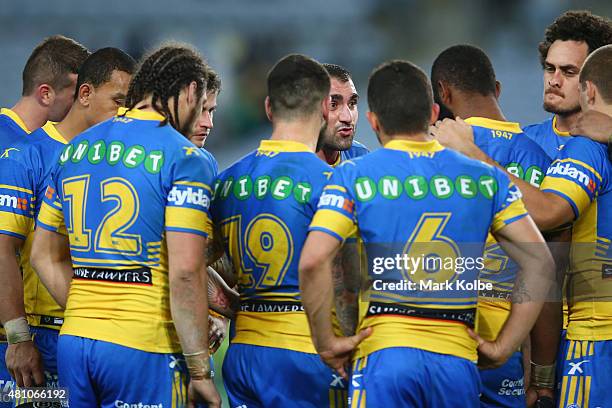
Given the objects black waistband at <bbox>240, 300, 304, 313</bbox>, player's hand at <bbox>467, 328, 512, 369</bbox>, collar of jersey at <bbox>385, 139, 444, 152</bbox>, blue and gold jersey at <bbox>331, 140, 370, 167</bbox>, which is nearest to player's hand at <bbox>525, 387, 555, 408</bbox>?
player's hand at <bbox>467, 328, 512, 369</bbox>

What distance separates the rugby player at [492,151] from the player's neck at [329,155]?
4.36 ft

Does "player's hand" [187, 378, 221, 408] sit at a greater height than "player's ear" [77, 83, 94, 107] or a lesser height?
lesser

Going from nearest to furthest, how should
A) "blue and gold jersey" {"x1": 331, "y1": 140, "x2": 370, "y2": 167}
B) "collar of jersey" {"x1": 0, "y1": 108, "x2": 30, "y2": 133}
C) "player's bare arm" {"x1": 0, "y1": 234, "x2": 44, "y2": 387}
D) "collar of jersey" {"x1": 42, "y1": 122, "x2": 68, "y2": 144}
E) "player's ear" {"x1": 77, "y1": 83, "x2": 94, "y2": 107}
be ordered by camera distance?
"player's bare arm" {"x1": 0, "y1": 234, "x2": 44, "y2": 387}, "player's ear" {"x1": 77, "y1": 83, "x2": 94, "y2": 107}, "collar of jersey" {"x1": 42, "y1": 122, "x2": 68, "y2": 144}, "collar of jersey" {"x1": 0, "y1": 108, "x2": 30, "y2": 133}, "blue and gold jersey" {"x1": 331, "y1": 140, "x2": 370, "y2": 167}

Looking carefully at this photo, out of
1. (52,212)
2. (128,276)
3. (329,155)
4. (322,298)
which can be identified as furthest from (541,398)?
(52,212)

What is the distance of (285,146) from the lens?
4953 mm

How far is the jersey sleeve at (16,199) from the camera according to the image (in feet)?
18.2

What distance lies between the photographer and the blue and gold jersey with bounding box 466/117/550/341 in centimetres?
537

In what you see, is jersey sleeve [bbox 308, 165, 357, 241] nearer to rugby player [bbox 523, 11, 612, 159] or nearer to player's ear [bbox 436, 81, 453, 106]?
player's ear [bbox 436, 81, 453, 106]

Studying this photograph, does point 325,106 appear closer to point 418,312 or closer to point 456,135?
point 456,135

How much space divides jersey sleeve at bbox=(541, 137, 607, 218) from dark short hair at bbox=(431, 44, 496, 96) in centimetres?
69

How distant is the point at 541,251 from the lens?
4.41m

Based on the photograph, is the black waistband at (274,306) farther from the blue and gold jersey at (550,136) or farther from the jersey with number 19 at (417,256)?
the blue and gold jersey at (550,136)

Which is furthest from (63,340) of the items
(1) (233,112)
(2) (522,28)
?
(2) (522,28)

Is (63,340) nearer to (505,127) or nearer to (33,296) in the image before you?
(33,296)
